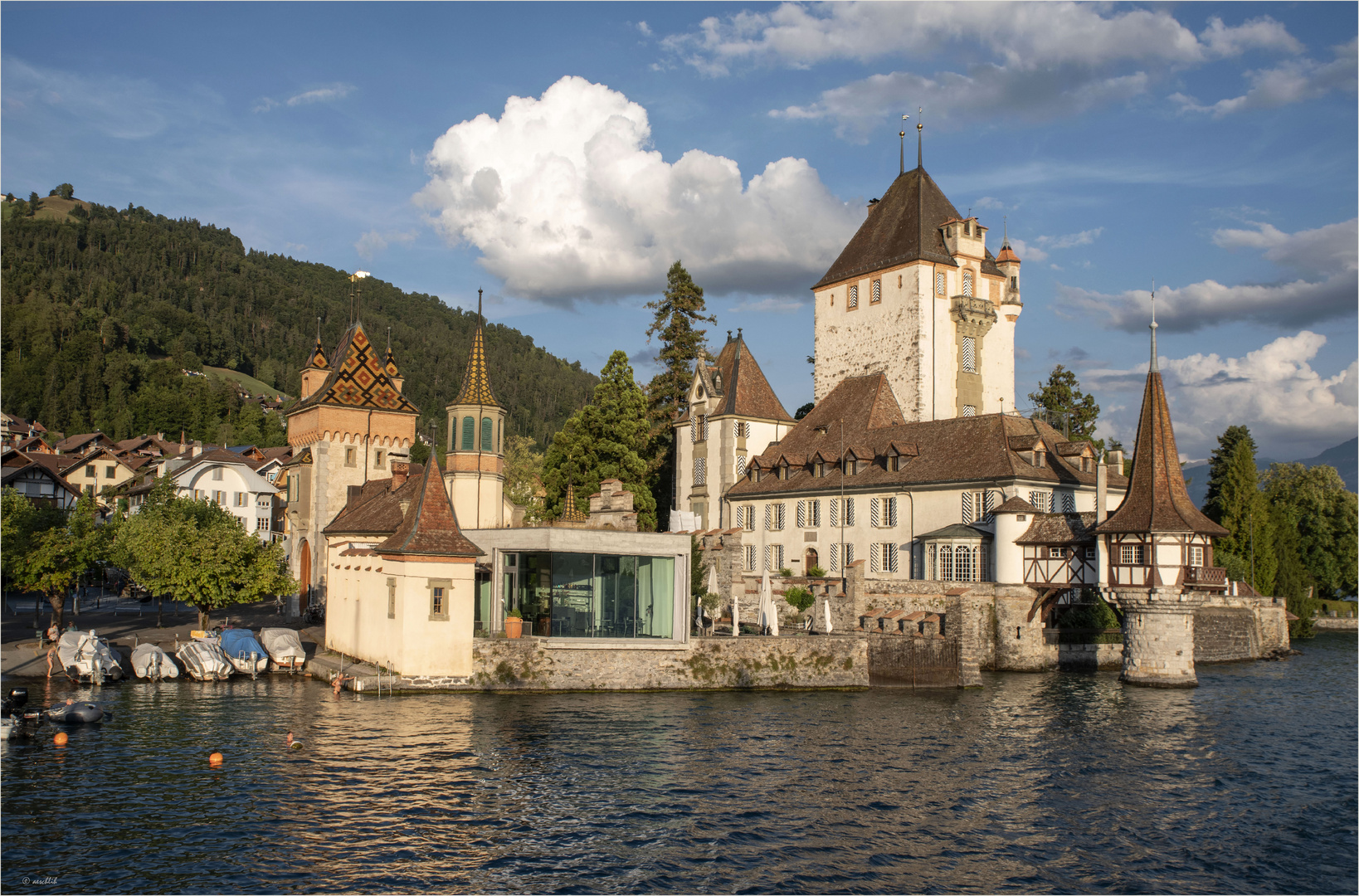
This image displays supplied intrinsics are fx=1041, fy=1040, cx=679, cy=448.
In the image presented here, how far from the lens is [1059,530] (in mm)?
47250

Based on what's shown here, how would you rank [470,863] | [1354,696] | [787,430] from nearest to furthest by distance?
[470,863]
[1354,696]
[787,430]

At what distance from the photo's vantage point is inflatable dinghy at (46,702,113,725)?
1092 inches

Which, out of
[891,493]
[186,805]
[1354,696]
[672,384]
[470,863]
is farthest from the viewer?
[672,384]

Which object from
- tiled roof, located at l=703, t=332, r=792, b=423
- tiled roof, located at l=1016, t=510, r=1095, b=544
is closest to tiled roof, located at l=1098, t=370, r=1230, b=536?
tiled roof, located at l=1016, t=510, r=1095, b=544

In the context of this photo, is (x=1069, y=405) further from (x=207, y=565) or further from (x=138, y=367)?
(x=138, y=367)

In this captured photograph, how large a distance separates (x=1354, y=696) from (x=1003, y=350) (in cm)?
3094

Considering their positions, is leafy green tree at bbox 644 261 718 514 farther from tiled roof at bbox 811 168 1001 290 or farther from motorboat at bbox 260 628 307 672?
motorboat at bbox 260 628 307 672

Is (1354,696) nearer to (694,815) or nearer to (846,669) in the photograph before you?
(846,669)

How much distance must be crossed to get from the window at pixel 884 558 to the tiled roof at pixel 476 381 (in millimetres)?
22746

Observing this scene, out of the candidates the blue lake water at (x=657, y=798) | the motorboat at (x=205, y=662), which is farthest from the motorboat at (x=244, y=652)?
the blue lake water at (x=657, y=798)

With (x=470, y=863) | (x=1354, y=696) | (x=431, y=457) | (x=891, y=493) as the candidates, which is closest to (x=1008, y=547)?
(x=891, y=493)

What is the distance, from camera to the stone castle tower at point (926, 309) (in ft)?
214

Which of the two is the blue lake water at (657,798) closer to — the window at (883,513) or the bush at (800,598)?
the bush at (800,598)

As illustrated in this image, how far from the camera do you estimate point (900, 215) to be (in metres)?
69.2
